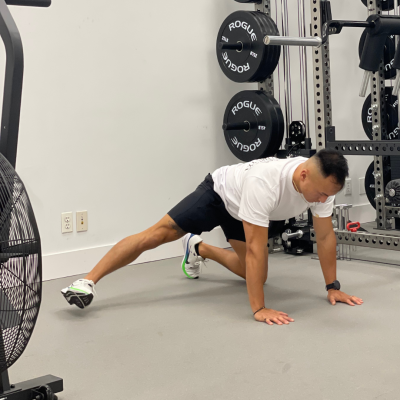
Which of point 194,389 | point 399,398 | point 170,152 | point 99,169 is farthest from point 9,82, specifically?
point 170,152

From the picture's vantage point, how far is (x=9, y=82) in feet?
5.48

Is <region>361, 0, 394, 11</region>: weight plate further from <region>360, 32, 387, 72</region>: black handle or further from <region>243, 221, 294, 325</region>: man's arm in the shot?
<region>243, 221, 294, 325</region>: man's arm

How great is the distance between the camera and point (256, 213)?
243 cm

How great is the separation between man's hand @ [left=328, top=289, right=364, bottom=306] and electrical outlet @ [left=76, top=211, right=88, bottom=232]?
5.57 ft

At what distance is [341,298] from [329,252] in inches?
10.1

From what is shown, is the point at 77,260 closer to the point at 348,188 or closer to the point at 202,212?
the point at 202,212

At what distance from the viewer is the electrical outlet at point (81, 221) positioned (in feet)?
11.9

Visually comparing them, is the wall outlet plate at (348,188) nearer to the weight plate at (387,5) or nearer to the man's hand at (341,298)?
the weight plate at (387,5)

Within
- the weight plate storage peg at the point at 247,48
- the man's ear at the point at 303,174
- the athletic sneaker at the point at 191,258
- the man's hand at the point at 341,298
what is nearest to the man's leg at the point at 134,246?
the athletic sneaker at the point at 191,258

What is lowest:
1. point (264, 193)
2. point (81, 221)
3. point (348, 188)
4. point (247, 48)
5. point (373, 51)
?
point (348, 188)

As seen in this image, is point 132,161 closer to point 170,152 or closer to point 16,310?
point 170,152

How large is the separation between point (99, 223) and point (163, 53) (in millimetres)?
1292

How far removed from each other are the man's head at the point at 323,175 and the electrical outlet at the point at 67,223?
1.73 meters

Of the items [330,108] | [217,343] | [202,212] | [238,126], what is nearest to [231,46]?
[238,126]
